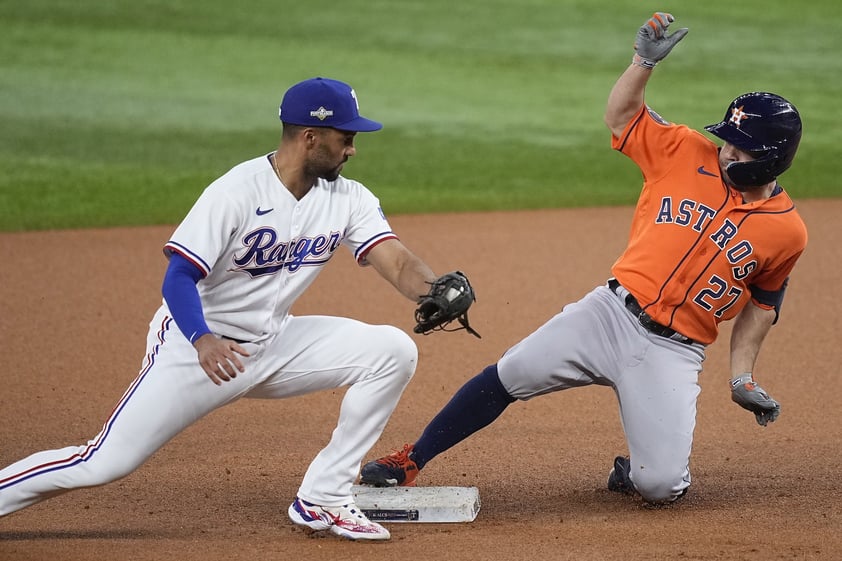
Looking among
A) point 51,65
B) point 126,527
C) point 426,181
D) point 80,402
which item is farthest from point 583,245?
point 51,65

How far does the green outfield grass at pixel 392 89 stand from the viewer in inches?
418

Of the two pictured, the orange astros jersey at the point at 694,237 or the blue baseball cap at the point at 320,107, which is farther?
the orange astros jersey at the point at 694,237

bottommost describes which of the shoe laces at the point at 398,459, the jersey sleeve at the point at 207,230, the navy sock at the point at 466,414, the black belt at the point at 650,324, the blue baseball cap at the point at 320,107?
the shoe laces at the point at 398,459

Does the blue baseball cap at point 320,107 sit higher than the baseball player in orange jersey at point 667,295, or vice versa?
the blue baseball cap at point 320,107

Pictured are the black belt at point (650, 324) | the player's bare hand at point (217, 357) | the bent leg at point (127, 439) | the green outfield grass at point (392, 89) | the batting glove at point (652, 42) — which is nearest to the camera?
the player's bare hand at point (217, 357)

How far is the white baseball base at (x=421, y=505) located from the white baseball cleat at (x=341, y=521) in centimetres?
15

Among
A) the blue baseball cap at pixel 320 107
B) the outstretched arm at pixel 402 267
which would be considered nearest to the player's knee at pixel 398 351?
the outstretched arm at pixel 402 267

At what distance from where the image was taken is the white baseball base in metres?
4.33

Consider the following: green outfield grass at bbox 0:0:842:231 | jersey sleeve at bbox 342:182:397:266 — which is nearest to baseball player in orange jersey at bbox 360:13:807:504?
jersey sleeve at bbox 342:182:397:266

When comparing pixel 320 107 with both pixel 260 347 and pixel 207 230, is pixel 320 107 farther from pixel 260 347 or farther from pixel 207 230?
pixel 260 347

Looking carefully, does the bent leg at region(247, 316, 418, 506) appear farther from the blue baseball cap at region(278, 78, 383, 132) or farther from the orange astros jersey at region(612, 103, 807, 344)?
the orange astros jersey at region(612, 103, 807, 344)

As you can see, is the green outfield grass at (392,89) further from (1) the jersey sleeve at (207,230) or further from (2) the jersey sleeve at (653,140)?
(1) the jersey sleeve at (207,230)

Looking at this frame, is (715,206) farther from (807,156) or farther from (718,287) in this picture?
(807,156)

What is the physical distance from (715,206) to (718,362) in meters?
2.27
